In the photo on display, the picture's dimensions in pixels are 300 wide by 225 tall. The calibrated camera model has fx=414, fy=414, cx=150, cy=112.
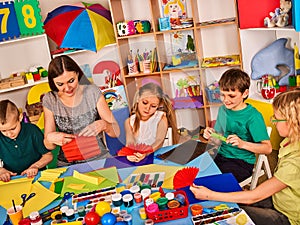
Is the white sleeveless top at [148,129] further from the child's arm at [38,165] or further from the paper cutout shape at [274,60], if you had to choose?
the paper cutout shape at [274,60]

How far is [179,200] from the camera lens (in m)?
1.19

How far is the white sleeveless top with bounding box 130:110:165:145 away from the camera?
1481 mm

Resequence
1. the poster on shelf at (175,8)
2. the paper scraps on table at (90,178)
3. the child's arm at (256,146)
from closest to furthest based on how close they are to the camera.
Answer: the paper scraps on table at (90,178) < the child's arm at (256,146) < the poster on shelf at (175,8)

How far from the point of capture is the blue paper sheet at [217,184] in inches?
50.9

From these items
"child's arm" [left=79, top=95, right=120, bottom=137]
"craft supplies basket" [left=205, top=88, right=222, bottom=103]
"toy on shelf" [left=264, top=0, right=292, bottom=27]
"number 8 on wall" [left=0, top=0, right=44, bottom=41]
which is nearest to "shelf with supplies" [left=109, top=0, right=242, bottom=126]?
"craft supplies basket" [left=205, top=88, right=222, bottom=103]

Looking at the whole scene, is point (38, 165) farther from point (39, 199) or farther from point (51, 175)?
point (39, 199)

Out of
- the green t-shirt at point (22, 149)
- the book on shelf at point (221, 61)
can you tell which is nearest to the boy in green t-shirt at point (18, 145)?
the green t-shirt at point (22, 149)

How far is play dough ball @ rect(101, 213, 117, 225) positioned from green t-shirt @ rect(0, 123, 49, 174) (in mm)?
755

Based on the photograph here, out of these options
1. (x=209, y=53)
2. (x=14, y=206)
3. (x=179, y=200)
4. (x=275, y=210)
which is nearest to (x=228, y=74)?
(x=275, y=210)

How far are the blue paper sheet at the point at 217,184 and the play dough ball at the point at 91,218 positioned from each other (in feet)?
0.93

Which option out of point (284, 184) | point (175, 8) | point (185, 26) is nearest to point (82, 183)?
point (284, 184)

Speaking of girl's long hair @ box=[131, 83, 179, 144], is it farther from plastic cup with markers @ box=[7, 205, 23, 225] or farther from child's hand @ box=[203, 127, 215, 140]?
plastic cup with markers @ box=[7, 205, 23, 225]

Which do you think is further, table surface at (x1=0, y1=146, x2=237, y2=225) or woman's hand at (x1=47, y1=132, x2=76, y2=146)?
woman's hand at (x1=47, y1=132, x2=76, y2=146)

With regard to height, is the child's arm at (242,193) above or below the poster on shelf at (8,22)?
below
